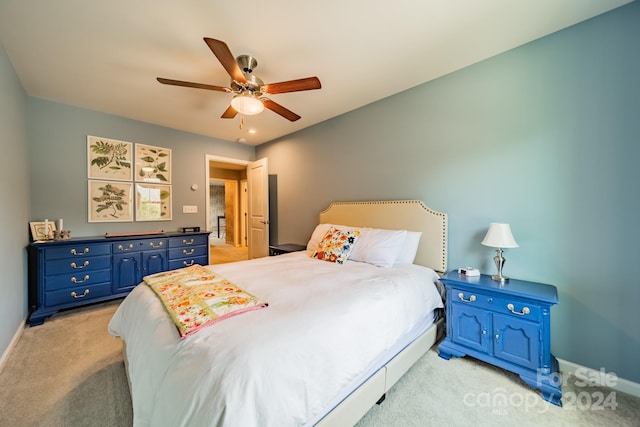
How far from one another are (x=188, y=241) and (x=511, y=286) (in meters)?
4.07

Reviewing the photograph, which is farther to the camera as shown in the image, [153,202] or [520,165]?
[153,202]

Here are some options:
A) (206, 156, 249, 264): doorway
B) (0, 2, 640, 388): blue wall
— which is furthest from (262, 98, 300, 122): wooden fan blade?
(206, 156, 249, 264): doorway

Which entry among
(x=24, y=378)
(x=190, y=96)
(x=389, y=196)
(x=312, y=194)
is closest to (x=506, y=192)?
(x=389, y=196)

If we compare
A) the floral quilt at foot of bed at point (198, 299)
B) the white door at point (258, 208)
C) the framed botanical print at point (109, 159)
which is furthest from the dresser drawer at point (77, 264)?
the white door at point (258, 208)

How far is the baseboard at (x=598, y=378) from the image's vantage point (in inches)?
63.6

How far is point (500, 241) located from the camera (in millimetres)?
1910

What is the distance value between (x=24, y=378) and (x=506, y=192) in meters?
4.09

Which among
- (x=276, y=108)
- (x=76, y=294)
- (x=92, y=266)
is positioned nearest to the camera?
(x=276, y=108)

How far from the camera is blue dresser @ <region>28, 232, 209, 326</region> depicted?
269 centimetres

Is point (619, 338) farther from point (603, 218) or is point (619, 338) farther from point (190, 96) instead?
point (190, 96)

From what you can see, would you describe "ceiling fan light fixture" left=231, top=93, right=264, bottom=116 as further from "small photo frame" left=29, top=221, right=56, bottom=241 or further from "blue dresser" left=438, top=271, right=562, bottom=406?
"small photo frame" left=29, top=221, right=56, bottom=241

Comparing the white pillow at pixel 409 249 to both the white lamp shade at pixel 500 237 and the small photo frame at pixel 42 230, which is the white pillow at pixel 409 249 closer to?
the white lamp shade at pixel 500 237

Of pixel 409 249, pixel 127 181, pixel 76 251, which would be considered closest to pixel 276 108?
pixel 409 249

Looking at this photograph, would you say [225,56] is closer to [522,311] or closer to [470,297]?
[470,297]
